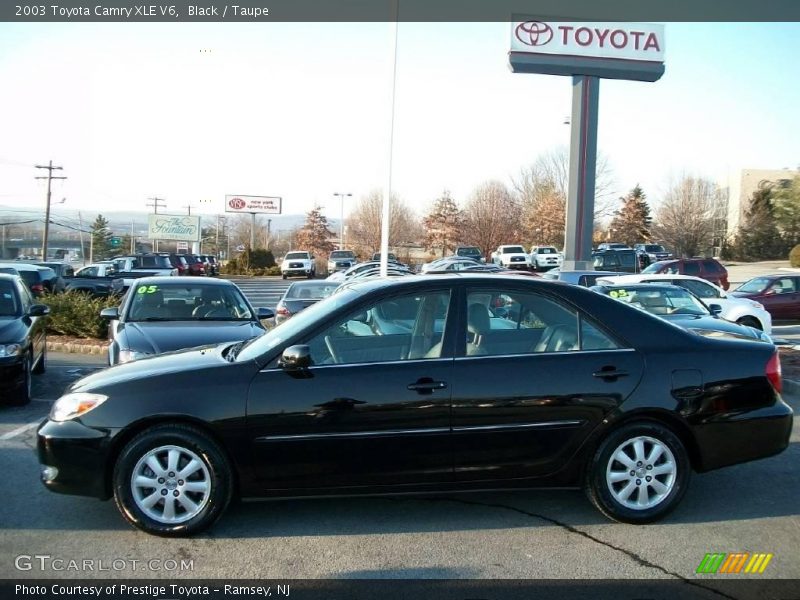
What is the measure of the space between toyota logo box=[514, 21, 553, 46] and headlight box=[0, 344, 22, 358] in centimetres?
2464

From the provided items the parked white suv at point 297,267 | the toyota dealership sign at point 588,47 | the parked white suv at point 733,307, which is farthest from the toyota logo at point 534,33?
the parked white suv at point 297,267

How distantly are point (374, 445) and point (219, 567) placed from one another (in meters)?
1.11

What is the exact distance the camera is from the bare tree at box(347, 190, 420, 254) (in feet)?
211

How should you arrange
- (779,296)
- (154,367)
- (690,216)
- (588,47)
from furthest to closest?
(690,216)
(588,47)
(779,296)
(154,367)

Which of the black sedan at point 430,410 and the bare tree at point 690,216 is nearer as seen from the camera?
the black sedan at point 430,410

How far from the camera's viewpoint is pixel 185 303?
887 centimetres

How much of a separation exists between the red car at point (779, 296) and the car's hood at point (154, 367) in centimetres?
1640

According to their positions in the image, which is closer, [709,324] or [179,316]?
[179,316]

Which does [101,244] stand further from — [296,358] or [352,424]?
[352,424]

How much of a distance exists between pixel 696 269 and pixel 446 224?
3775 centimetres

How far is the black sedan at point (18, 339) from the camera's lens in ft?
25.0

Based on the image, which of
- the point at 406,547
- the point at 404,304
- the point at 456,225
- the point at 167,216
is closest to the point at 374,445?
the point at 406,547

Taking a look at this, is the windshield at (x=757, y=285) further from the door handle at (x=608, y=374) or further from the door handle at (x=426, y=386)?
the door handle at (x=426, y=386)

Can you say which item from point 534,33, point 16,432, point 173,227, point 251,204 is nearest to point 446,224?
point 251,204
